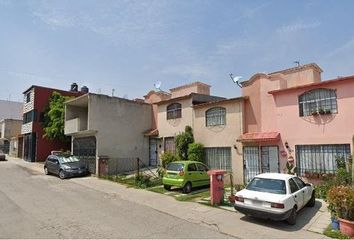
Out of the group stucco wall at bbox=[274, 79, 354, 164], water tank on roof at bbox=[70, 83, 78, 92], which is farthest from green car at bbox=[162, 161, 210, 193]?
water tank on roof at bbox=[70, 83, 78, 92]

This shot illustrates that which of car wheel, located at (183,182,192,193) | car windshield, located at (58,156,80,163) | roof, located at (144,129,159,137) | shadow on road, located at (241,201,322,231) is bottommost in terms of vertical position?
shadow on road, located at (241,201,322,231)

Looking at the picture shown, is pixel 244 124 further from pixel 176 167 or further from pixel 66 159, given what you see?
pixel 66 159

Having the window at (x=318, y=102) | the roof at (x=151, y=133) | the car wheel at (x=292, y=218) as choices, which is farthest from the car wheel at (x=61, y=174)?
the car wheel at (x=292, y=218)

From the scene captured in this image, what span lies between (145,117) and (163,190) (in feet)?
39.6

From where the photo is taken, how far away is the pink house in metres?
15.0

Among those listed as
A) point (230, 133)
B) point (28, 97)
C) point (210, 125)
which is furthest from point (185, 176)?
point (28, 97)

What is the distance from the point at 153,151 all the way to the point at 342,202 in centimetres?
1934

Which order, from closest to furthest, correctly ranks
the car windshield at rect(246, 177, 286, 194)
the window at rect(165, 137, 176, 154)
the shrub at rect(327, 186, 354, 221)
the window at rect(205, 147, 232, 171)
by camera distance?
the shrub at rect(327, 186, 354, 221) → the car windshield at rect(246, 177, 286, 194) → the window at rect(205, 147, 232, 171) → the window at rect(165, 137, 176, 154)

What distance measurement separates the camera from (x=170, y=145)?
24.8m

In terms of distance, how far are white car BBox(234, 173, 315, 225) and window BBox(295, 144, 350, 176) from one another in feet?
13.7

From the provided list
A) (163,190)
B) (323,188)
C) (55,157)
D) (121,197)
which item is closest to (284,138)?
(323,188)

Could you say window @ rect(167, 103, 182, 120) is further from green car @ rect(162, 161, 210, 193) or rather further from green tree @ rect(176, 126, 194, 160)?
green car @ rect(162, 161, 210, 193)

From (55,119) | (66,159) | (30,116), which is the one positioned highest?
(30,116)

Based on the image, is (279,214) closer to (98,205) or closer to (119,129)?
(98,205)
